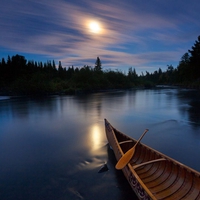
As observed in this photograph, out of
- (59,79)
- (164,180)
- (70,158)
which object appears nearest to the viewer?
(164,180)

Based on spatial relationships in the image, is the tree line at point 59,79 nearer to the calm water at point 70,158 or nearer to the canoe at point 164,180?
the calm water at point 70,158

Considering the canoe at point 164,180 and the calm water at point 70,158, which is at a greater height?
the canoe at point 164,180

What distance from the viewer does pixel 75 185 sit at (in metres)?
4.34

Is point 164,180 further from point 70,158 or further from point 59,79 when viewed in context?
point 59,79

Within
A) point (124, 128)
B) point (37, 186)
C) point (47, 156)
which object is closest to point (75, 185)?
point (37, 186)

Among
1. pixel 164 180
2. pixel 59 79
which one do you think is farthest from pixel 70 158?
pixel 59 79

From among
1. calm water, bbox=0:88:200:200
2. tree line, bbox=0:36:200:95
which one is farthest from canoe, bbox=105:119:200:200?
tree line, bbox=0:36:200:95

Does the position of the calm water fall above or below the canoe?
below

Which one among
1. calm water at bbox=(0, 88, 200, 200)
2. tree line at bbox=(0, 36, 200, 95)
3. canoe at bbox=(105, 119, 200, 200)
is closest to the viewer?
canoe at bbox=(105, 119, 200, 200)

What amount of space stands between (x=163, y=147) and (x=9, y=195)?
222 inches

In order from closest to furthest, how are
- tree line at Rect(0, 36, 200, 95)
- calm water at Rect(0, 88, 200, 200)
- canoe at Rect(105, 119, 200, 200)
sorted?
canoe at Rect(105, 119, 200, 200), calm water at Rect(0, 88, 200, 200), tree line at Rect(0, 36, 200, 95)

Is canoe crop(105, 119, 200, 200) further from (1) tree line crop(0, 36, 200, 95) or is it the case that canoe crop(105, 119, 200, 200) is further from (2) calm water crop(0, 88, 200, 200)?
(1) tree line crop(0, 36, 200, 95)

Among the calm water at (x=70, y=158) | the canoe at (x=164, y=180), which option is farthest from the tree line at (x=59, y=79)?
the canoe at (x=164, y=180)

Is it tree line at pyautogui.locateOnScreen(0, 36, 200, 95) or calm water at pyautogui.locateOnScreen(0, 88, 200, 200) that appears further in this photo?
tree line at pyautogui.locateOnScreen(0, 36, 200, 95)
